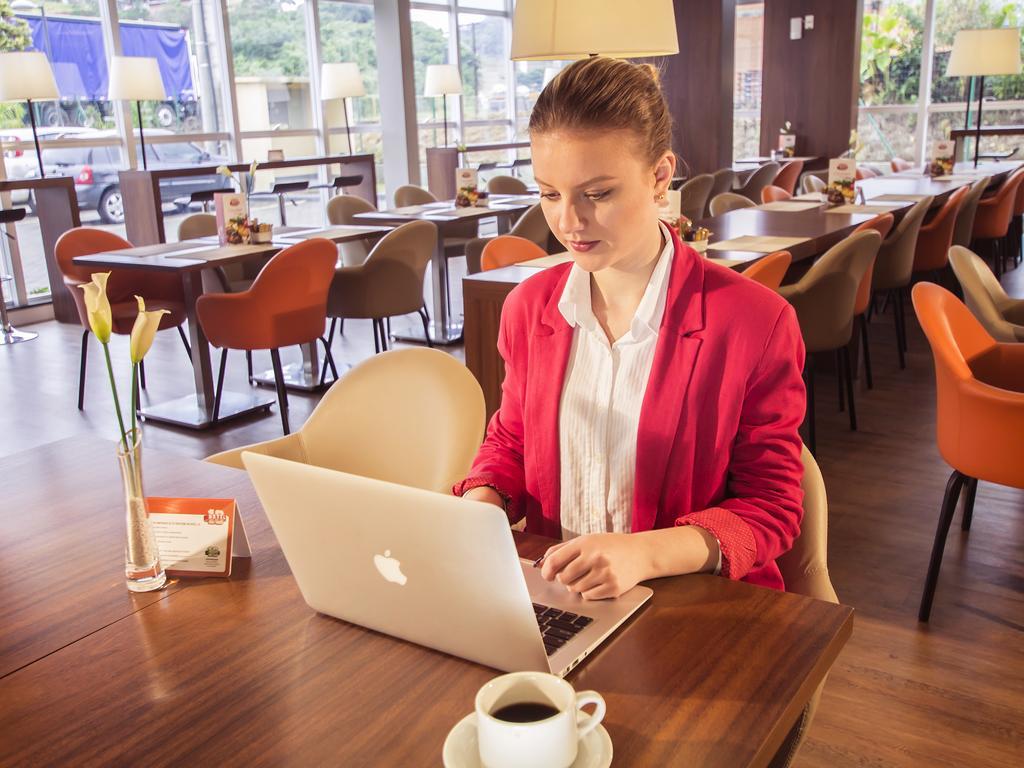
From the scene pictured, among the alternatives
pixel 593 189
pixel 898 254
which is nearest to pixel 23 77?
pixel 898 254

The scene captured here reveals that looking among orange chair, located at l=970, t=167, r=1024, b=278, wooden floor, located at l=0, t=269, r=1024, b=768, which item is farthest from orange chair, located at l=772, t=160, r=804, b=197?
wooden floor, located at l=0, t=269, r=1024, b=768

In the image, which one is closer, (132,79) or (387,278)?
(387,278)

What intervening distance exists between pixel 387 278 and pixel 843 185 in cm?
269

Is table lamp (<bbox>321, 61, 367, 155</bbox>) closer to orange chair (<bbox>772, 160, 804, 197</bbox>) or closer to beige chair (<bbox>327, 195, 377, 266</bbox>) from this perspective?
beige chair (<bbox>327, 195, 377, 266</bbox>)

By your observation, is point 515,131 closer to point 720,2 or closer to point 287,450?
point 720,2

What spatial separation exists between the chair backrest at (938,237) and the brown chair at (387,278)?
2.80 meters

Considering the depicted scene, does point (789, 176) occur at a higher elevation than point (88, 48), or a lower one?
lower

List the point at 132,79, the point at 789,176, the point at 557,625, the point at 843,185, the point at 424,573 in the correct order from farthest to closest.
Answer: the point at 789,176 < the point at 132,79 < the point at 843,185 < the point at 557,625 < the point at 424,573

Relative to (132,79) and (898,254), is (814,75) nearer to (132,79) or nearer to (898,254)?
(898,254)

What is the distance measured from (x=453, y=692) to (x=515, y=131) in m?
11.9

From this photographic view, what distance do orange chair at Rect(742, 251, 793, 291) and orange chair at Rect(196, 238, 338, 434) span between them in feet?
6.16

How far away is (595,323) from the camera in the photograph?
1.43 m

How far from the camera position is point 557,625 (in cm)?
108

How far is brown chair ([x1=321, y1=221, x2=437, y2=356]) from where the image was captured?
184 inches
